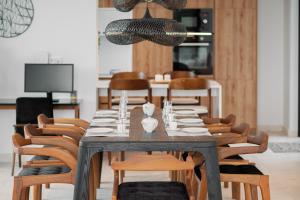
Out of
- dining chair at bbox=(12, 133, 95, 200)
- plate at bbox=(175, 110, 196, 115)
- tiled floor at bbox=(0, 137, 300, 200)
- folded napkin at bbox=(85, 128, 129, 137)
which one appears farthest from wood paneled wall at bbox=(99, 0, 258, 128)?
folded napkin at bbox=(85, 128, 129, 137)

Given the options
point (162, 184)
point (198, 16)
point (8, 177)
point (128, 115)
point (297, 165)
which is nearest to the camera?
point (162, 184)

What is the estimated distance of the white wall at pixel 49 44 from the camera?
22.8ft

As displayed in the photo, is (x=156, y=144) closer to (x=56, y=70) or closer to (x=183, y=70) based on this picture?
(x=56, y=70)

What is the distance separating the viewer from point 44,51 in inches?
275

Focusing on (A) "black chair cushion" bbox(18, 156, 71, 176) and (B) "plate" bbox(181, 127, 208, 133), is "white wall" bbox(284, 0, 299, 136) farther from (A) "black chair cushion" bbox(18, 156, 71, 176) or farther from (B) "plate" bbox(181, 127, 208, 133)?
(A) "black chair cushion" bbox(18, 156, 71, 176)

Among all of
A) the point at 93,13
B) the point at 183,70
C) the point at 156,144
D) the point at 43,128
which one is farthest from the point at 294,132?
the point at 156,144

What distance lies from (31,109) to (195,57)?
3.24 m

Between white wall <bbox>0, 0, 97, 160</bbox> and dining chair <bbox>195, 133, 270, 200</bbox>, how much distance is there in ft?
9.87

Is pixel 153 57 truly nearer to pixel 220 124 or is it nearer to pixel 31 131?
pixel 220 124

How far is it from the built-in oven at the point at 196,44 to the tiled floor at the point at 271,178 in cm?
199

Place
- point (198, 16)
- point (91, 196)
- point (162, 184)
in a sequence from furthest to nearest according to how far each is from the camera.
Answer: point (198, 16) < point (91, 196) < point (162, 184)

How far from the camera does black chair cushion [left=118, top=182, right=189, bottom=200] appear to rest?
11.8 feet

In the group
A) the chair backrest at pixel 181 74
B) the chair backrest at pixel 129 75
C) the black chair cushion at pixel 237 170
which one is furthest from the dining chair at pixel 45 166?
the chair backrest at pixel 181 74

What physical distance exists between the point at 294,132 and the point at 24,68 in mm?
4184
